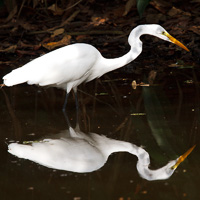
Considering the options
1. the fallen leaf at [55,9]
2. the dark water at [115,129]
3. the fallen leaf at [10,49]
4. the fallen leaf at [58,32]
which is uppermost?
the dark water at [115,129]

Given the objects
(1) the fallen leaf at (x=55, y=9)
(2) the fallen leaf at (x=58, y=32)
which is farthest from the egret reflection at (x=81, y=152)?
(1) the fallen leaf at (x=55, y=9)

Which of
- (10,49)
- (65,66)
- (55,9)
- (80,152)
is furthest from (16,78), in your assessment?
(55,9)

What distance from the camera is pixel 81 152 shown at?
4.01 m

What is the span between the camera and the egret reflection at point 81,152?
11.7 feet

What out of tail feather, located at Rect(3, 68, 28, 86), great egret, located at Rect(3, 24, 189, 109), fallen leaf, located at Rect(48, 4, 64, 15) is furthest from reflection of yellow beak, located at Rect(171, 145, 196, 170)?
fallen leaf, located at Rect(48, 4, 64, 15)

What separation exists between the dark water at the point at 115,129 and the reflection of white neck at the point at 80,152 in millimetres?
70

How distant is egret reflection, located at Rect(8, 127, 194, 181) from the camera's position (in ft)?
11.7

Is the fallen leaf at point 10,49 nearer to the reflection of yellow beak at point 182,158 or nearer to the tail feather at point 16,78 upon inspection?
the tail feather at point 16,78

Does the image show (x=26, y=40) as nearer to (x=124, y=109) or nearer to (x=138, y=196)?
(x=124, y=109)

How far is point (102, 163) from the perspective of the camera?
12.2ft

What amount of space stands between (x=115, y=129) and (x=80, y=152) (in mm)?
647

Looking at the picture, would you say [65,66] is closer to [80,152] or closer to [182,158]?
[80,152]

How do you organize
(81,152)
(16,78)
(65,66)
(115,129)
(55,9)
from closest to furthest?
(81,152) < (115,129) < (16,78) < (65,66) < (55,9)

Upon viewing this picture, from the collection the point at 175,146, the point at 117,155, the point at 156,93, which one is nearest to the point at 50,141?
the point at 117,155
